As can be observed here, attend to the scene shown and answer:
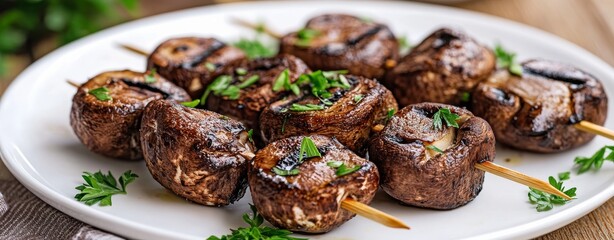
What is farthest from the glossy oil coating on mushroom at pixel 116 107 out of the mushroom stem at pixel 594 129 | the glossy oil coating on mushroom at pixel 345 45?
the mushroom stem at pixel 594 129

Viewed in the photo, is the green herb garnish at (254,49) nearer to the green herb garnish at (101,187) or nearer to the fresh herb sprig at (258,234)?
the green herb garnish at (101,187)

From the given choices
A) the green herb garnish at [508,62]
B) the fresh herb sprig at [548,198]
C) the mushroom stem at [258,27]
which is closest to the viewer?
the fresh herb sprig at [548,198]

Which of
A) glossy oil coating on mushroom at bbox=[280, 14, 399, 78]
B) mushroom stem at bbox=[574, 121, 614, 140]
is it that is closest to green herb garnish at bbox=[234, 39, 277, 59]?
glossy oil coating on mushroom at bbox=[280, 14, 399, 78]

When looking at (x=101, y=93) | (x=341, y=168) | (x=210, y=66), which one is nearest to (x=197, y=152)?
(x=341, y=168)

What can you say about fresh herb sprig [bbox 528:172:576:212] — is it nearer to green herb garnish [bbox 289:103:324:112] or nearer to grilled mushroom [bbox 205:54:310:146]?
green herb garnish [bbox 289:103:324:112]

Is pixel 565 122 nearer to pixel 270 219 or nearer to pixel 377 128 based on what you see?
pixel 377 128
